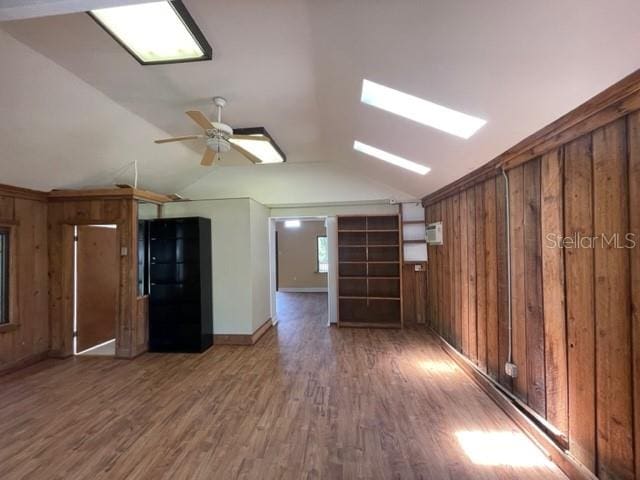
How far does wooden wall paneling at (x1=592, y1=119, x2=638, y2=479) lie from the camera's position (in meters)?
1.48

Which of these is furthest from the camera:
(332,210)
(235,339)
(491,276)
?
(332,210)

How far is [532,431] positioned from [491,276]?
1326 mm

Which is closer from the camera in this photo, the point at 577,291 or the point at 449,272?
the point at 577,291

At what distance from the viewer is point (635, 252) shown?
1425 mm

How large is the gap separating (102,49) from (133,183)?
2778 mm

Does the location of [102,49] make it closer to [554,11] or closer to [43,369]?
[554,11]

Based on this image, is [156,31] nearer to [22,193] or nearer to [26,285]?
[22,193]

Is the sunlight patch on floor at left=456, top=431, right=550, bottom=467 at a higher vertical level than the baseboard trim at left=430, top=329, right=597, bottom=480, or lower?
lower

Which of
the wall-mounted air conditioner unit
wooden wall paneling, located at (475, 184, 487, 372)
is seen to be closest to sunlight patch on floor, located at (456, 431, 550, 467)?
wooden wall paneling, located at (475, 184, 487, 372)

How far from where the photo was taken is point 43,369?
353cm

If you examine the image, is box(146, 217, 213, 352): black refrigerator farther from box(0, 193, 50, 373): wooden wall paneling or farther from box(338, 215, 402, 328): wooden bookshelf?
box(338, 215, 402, 328): wooden bookshelf

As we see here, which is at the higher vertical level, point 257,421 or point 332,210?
point 332,210

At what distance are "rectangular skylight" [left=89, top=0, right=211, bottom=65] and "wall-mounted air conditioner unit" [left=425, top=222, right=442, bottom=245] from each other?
379 centimetres

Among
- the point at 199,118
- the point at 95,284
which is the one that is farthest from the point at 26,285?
the point at 199,118
